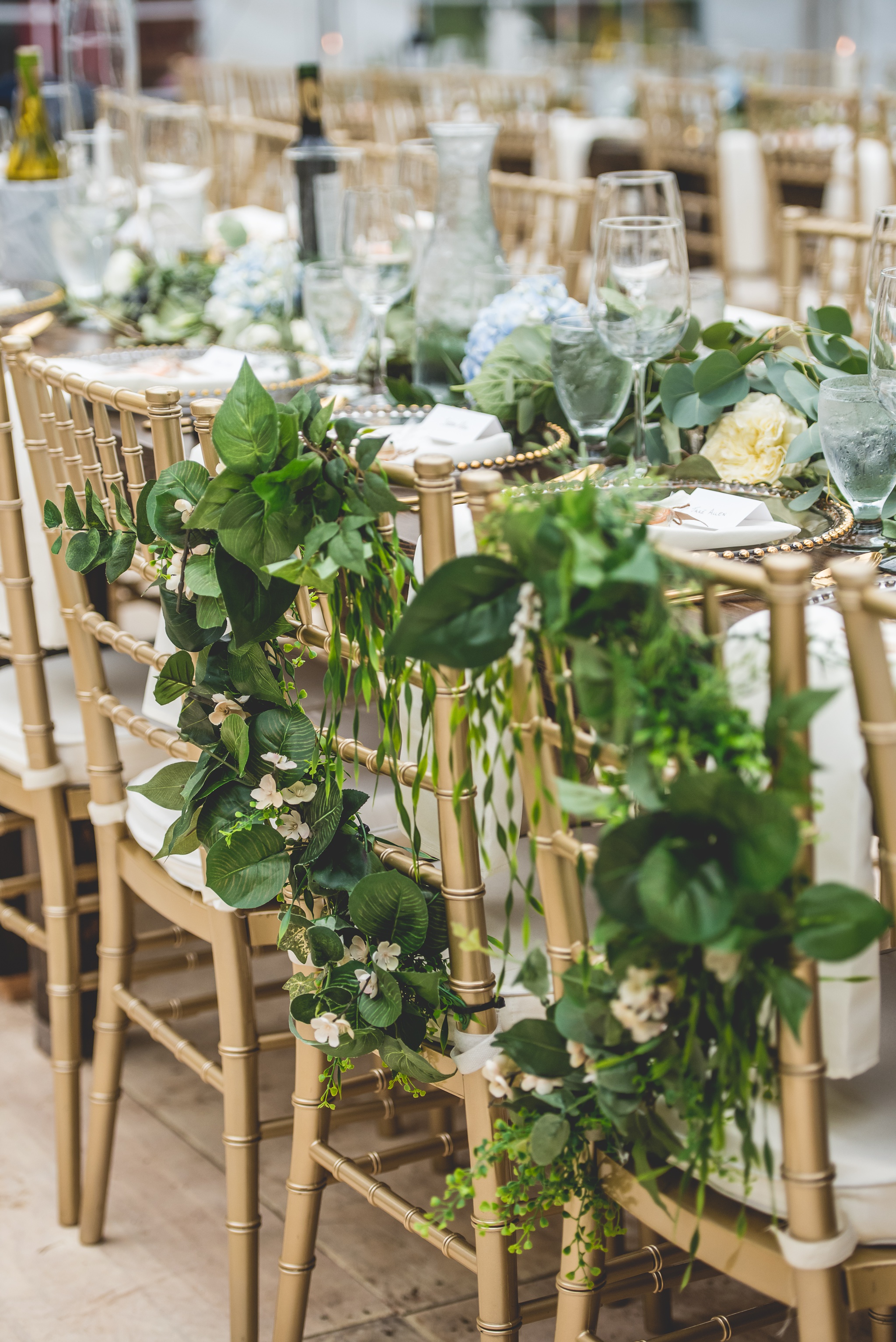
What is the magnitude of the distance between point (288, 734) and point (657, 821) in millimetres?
423

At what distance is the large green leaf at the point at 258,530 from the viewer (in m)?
1.04

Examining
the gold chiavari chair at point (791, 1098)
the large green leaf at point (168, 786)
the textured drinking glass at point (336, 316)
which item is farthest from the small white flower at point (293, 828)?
the textured drinking glass at point (336, 316)

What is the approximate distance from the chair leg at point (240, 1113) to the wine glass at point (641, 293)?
1.99 feet

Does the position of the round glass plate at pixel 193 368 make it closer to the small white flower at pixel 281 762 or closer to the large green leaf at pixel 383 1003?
the small white flower at pixel 281 762

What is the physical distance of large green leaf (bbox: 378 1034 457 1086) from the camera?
1104mm

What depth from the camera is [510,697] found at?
0.95 metres

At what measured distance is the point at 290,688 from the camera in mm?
1184

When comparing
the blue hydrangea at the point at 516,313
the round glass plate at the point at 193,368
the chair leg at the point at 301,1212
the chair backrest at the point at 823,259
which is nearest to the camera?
the chair leg at the point at 301,1212

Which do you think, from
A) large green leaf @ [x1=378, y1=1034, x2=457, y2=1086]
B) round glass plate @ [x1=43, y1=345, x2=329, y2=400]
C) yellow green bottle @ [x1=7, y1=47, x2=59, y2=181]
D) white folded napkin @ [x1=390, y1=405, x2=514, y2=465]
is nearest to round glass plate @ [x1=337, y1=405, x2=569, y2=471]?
white folded napkin @ [x1=390, y1=405, x2=514, y2=465]

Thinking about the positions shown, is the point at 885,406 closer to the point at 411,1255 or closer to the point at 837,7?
the point at 411,1255

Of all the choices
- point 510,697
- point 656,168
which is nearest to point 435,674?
point 510,697

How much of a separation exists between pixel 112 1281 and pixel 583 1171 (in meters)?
0.86

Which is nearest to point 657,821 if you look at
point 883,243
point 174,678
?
point 174,678

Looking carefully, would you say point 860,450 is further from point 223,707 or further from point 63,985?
point 63,985
